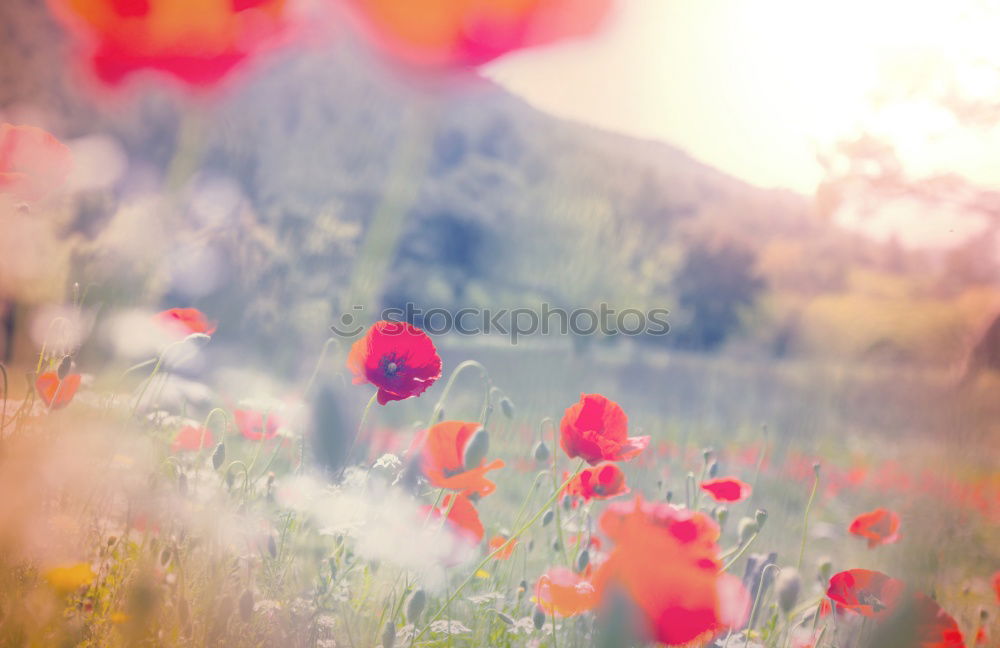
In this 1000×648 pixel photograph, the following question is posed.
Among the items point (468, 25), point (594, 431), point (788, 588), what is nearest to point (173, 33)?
point (468, 25)

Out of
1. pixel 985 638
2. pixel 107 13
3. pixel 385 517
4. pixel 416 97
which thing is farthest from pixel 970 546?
pixel 107 13

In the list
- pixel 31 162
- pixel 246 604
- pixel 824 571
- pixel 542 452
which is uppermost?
pixel 31 162

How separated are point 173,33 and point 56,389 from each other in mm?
591

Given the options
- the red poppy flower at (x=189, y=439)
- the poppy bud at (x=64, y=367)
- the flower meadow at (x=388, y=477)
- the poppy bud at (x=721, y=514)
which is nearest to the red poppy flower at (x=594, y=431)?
the flower meadow at (x=388, y=477)

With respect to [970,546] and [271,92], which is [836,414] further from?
[271,92]

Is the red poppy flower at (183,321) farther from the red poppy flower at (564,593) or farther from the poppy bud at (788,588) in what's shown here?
the poppy bud at (788,588)

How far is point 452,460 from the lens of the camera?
38.0 inches

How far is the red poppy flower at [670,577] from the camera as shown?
80 centimetres

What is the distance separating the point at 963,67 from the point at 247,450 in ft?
3.93

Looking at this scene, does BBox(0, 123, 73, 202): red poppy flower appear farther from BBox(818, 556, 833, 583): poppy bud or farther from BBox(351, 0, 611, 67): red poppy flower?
BBox(818, 556, 833, 583): poppy bud

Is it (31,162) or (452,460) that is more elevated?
(31,162)

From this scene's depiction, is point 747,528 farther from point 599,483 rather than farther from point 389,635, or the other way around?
point 389,635

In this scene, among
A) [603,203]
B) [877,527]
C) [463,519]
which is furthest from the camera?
[603,203]

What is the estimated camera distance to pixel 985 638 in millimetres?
1110
